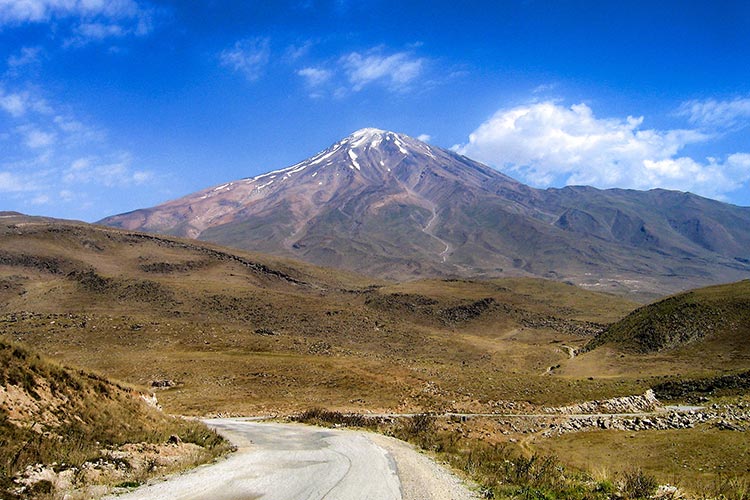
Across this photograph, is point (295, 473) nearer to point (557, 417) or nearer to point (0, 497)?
point (0, 497)

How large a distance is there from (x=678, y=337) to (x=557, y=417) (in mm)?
37529

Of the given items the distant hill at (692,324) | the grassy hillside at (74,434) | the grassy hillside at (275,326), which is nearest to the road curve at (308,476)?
the grassy hillside at (74,434)

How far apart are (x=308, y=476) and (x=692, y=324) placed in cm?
6414

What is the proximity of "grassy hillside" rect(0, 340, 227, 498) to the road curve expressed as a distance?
3.89ft

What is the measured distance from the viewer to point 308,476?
43.4 feet

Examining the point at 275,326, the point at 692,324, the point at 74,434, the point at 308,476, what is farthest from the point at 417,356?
the point at 74,434

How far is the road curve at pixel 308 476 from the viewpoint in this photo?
441 inches

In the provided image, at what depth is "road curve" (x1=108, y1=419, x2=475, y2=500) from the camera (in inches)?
441

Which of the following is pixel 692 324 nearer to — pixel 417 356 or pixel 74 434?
pixel 417 356

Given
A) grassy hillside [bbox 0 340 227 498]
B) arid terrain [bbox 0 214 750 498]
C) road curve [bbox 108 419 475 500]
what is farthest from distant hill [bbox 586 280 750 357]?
grassy hillside [bbox 0 340 227 498]

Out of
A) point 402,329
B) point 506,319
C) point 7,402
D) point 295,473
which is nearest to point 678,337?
point 402,329

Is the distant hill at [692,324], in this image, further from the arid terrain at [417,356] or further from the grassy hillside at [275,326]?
the grassy hillside at [275,326]

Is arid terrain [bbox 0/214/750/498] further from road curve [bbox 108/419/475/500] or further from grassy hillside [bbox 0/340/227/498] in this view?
grassy hillside [bbox 0/340/227/498]

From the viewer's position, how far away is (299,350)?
56594 mm
